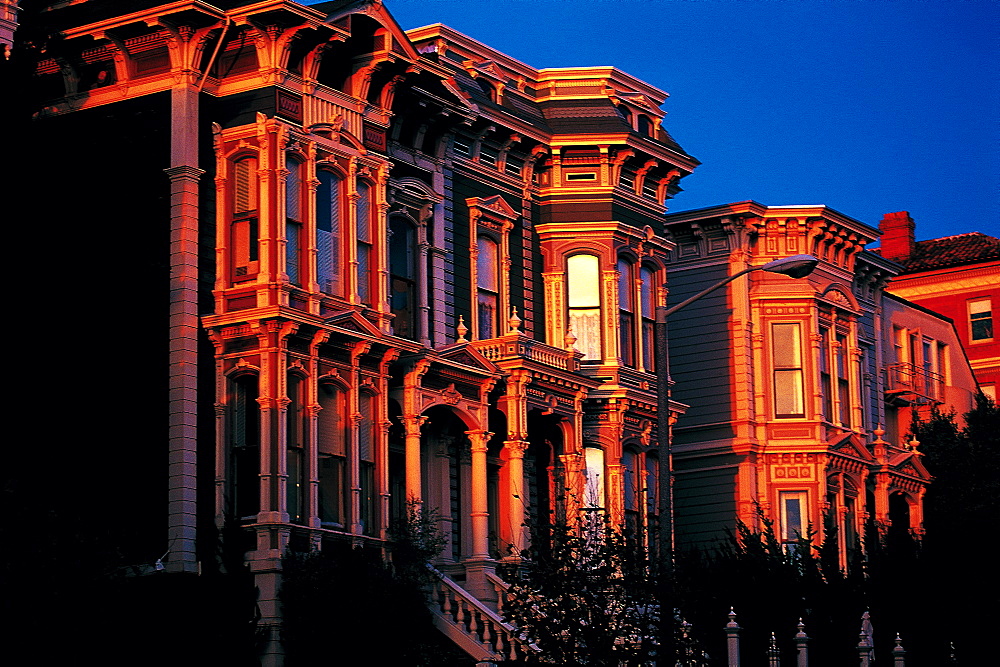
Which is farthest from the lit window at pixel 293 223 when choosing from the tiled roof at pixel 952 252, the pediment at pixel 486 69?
the tiled roof at pixel 952 252

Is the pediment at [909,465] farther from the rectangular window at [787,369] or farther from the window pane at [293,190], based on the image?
the window pane at [293,190]

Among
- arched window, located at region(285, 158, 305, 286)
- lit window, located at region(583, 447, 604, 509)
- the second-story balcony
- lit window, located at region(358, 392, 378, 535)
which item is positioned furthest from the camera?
the second-story balcony

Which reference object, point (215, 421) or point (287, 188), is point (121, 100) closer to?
point (287, 188)

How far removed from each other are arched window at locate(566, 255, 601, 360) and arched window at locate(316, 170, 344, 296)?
864 cm

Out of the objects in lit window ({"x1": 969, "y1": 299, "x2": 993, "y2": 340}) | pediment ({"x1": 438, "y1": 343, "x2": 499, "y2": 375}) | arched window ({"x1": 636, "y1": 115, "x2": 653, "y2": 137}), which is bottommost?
pediment ({"x1": 438, "y1": 343, "x2": 499, "y2": 375})

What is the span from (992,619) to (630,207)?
1353cm

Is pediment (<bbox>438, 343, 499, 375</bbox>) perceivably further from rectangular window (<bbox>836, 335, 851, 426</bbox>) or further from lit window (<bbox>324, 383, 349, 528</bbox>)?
rectangular window (<bbox>836, 335, 851, 426</bbox>)

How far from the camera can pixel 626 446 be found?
45.4 meters

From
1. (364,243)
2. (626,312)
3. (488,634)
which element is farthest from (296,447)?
(626,312)

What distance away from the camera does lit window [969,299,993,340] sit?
72.8 meters

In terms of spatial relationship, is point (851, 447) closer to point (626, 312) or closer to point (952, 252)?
point (626, 312)

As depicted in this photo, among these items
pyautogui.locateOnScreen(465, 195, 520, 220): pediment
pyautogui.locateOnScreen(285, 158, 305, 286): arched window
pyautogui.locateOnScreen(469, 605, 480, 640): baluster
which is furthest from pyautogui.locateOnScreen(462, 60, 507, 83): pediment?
pyautogui.locateOnScreen(469, 605, 480, 640): baluster

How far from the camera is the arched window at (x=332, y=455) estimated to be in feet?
122

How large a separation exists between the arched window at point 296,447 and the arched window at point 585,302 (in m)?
10.2
